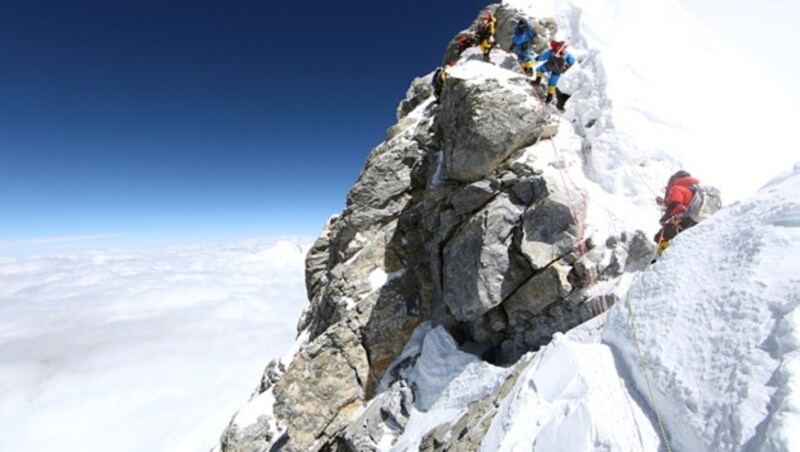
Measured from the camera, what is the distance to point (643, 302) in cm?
640

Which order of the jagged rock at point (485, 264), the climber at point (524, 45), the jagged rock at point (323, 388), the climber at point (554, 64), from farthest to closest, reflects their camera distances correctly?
the climber at point (524, 45), the jagged rock at point (323, 388), the climber at point (554, 64), the jagged rock at point (485, 264)

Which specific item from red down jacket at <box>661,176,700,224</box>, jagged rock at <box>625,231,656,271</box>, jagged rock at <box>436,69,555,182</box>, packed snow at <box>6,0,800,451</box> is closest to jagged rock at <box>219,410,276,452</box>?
packed snow at <box>6,0,800,451</box>

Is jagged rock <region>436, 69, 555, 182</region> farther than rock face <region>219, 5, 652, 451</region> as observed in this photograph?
Yes

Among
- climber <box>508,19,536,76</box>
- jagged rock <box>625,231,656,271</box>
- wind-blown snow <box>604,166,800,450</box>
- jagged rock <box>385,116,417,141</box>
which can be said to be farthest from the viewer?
jagged rock <box>385,116,417,141</box>

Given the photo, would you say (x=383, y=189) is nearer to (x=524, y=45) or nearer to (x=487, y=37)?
(x=524, y=45)

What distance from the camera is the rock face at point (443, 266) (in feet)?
34.6

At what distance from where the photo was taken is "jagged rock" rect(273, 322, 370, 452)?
14.8 m

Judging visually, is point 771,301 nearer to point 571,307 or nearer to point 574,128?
point 571,307

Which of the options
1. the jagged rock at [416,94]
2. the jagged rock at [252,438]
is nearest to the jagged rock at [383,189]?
Result: the jagged rock at [416,94]

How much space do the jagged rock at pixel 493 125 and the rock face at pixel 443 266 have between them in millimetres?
52

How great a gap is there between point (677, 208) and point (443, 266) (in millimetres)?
7706

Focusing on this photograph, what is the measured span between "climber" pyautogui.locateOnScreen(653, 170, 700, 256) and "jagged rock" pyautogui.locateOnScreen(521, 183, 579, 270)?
2.23 meters

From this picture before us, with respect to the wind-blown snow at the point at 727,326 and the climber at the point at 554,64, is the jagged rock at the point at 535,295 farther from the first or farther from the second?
the climber at the point at 554,64

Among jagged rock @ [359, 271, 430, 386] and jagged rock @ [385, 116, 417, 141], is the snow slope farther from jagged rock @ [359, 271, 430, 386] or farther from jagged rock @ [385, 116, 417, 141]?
jagged rock @ [385, 116, 417, 141]
